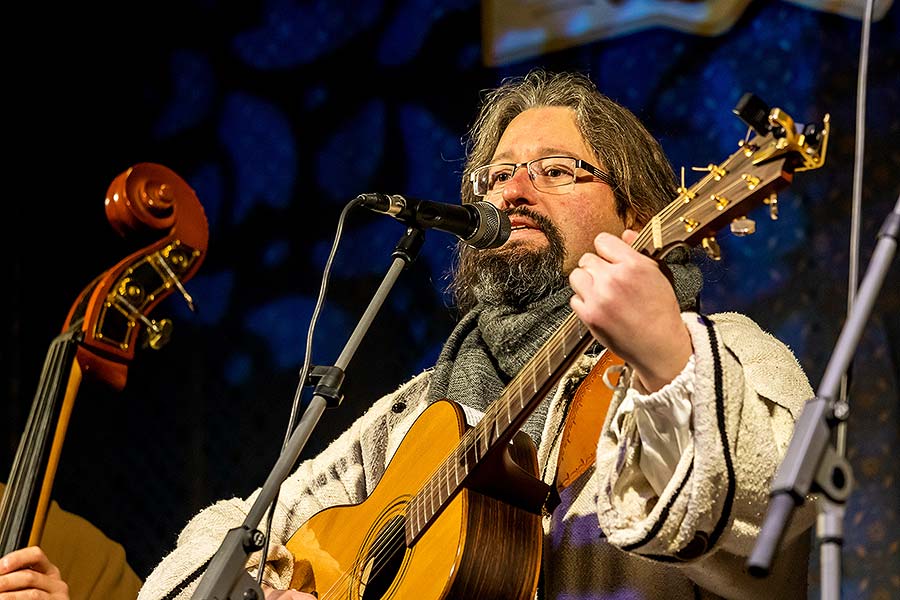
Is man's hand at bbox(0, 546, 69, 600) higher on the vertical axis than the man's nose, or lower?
lower

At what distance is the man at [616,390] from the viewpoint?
1682 millimetres

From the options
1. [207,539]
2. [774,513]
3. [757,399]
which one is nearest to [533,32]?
[207,539]

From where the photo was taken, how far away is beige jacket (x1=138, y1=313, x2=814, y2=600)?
1.67 meters

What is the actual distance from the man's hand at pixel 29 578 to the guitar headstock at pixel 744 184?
1292 millimetres

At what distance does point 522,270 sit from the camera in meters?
2.56

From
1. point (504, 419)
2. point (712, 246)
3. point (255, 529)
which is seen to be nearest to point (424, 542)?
point (504, 419)

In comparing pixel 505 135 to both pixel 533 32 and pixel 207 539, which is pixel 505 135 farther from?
pixel 207 539

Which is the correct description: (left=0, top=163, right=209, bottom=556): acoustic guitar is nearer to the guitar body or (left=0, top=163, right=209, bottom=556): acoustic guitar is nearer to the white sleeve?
the guitar body

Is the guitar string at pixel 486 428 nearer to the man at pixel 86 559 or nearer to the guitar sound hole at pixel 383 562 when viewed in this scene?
the guitar sound hole at pixel 383 562

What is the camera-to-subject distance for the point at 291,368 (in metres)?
3.79

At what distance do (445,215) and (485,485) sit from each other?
460 millimetres

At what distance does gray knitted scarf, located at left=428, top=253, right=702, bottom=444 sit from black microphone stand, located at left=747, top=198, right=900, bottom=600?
102 cm

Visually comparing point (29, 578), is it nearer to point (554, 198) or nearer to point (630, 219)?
point (554, 198)

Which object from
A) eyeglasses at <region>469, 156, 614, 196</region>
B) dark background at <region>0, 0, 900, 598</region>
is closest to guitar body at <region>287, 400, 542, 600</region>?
eyeglasses at <region>469, 156, 614, 196</region>
